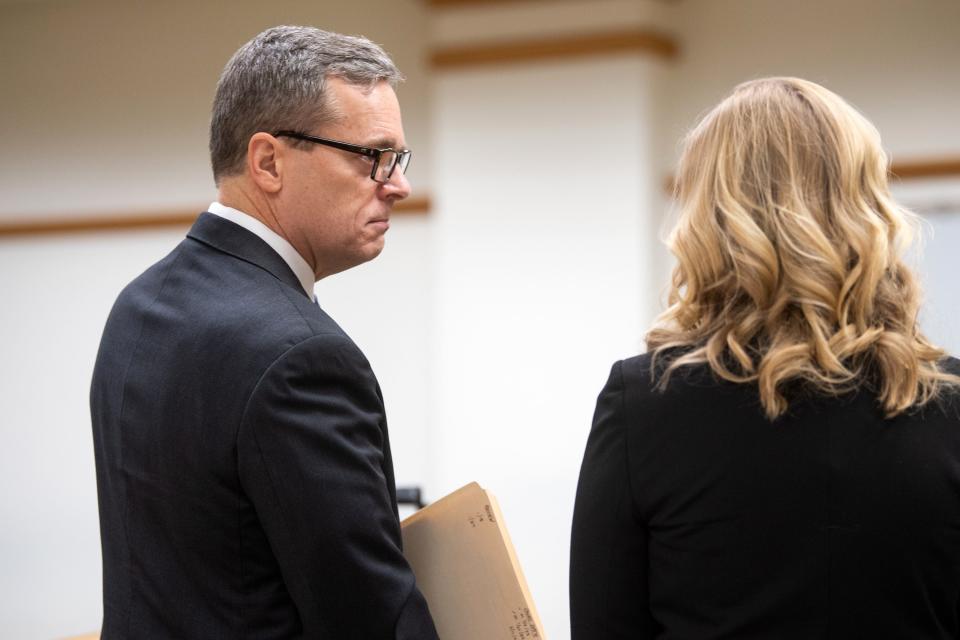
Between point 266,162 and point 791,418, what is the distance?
0.74 meters

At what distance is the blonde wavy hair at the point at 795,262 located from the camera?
45.3 inches

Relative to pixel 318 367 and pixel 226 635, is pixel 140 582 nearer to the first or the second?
pixel 226 635

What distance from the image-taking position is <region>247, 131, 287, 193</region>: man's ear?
1.44 meters

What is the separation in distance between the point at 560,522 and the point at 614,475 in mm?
2810

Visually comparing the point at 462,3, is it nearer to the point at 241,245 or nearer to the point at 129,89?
the point at 129,89

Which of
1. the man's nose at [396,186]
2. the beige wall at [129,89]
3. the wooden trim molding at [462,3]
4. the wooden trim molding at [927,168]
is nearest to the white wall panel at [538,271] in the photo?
the wooden trim molding at [462,3]

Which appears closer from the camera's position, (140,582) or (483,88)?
(140,582)

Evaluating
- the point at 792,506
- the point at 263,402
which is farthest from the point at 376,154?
the point at 792,506

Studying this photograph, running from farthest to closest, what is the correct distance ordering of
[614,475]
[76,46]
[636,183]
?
1. [76,46]
2. [636,183]
3. [614,475]

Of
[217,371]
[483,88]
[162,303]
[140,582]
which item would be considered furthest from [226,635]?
[483,88]

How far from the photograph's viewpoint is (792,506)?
1158 millimetres

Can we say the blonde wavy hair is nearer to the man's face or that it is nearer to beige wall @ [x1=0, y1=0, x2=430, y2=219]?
the man's face

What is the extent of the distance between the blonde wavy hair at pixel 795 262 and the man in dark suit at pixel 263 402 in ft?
1.24

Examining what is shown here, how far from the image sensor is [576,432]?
12.9ft
